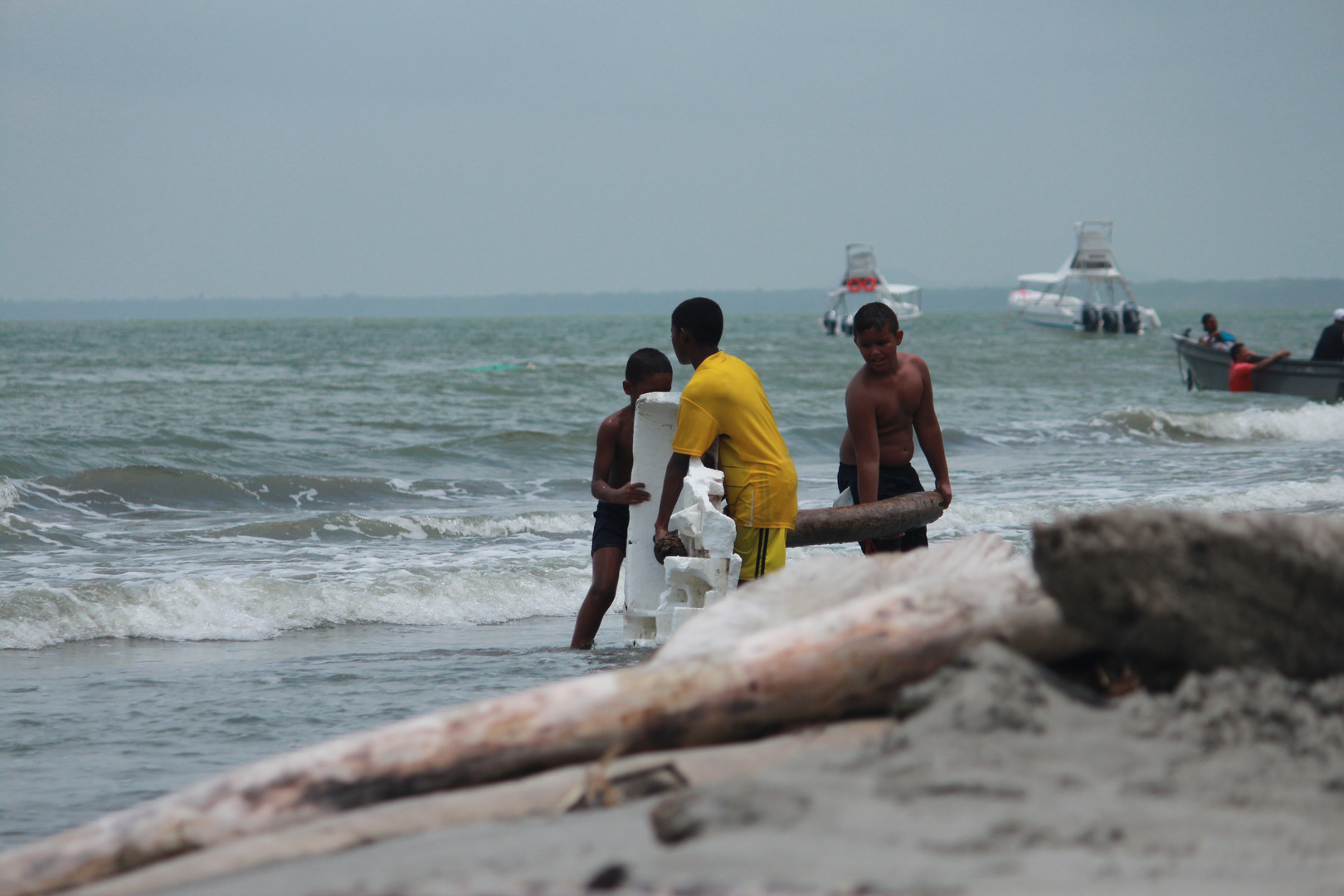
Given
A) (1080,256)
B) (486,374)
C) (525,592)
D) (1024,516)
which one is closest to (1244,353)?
(1024,516)

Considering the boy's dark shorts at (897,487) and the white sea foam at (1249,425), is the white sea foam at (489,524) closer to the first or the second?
the boy's dark shorts at (897,487)

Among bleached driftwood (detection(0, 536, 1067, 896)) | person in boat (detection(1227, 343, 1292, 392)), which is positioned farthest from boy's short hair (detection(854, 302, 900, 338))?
person in boat (detection(1227, 343, 1292, 392))

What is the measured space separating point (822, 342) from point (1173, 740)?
53.5 meters

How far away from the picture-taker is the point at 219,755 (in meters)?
4.20

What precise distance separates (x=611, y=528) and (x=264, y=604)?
3.20 meters

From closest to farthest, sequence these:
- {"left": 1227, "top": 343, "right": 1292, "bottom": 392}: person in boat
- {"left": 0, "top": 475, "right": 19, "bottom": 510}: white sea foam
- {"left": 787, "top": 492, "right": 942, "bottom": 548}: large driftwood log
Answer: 1. {"left": 787, "top": 492, "right": 942, "bottom": 548}: large driftwood log
2. {"left": 0, "top": 475, "right": 19, "bottom": 510}: white sea foam
3. {"left": 1227, "top": 343, "right": 1292, "bottom": 392}: person in boat

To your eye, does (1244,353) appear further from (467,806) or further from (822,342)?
(822,342)

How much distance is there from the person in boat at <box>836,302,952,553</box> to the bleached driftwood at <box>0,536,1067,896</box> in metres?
2.61

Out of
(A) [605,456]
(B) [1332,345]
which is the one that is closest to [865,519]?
(A) [605,456]

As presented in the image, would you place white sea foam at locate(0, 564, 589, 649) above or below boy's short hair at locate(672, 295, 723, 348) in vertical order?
below

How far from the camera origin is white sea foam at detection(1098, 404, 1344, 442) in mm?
17250

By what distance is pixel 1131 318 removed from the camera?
177 feet

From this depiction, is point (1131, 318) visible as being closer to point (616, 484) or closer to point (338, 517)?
point (338, 517)

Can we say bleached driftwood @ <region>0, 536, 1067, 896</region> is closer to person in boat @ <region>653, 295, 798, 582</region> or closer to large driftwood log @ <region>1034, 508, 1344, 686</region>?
large driftwood log @ <region>1034, 508, 1344, 686</region>
